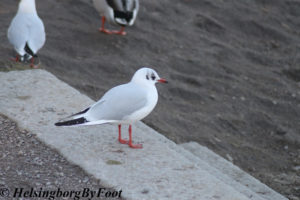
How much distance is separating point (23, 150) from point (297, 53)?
17.6ft

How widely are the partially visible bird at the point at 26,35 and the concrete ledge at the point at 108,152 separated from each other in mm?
654

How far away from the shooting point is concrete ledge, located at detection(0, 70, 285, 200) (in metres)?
2.97

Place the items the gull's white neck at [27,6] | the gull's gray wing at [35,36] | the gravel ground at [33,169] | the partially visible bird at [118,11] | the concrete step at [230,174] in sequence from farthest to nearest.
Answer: the partially visible bird at [118,11] < the gull's white neck at [27,6] < the gull's gray wing at [35,36] < the concrete step at [230,174] < the gravel ground at [33,169]

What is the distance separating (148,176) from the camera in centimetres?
306

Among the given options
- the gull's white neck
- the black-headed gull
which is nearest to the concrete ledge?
the black-headed gull

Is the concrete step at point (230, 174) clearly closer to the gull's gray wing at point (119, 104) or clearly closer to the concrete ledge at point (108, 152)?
the concrete ledge at point (108, 152)

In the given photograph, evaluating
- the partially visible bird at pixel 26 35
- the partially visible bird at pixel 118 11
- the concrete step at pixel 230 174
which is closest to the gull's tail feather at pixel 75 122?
the concrete step at pixel 230 174

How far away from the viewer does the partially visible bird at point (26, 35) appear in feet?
16.2

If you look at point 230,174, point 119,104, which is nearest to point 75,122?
point 119,104

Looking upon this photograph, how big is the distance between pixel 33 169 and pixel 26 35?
2.27m

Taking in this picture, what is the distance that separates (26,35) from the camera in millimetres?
5047

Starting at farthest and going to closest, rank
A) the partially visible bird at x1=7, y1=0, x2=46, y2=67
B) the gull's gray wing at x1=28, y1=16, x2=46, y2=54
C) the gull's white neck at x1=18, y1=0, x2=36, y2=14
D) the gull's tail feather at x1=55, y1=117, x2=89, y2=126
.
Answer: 1. the gull's white neck at x1=18, y1=0, x2=36, y2=14
2. the gull's gray wing at x1=28, y1=16, x2=46, y2=54
3. the partially visible bird at x1=7, y1=0, x2=46, y2=67
4. the gull's tail feather at x1=55, y1=117, x2=89, y2=126

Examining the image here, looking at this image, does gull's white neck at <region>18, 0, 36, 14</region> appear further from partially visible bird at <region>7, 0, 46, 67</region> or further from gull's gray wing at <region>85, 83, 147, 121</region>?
gull's gray wing at <region>85, 83, 147, 121</region>

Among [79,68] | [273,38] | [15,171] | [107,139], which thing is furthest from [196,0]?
[15,171]
